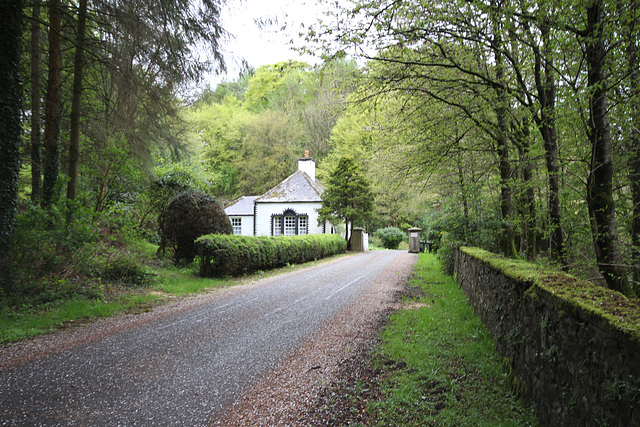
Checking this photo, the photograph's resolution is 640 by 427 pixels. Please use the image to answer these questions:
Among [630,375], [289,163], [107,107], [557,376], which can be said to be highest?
[289,163]

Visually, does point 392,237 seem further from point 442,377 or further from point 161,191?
point 442,377

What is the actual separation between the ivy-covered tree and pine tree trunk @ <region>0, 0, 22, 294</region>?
18048 mm

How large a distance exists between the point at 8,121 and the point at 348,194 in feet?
61.0

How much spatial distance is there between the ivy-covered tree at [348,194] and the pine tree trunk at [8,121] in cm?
1805

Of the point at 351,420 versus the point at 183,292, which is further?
the point at 183,292

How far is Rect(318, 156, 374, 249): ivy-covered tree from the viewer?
22828mm

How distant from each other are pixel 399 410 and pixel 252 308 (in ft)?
13.7

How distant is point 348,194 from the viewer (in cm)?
2323

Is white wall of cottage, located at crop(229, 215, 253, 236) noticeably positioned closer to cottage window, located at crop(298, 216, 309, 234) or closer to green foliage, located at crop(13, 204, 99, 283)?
cottage window, located at crop(298, 216, 309, 234)

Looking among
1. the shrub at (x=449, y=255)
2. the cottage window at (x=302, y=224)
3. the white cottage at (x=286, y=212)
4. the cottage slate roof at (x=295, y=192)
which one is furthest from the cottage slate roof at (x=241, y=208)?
the shrub at (x=449, y=255)

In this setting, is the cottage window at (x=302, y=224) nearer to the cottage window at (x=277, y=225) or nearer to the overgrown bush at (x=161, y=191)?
the cottage window at (x=277, y=225)

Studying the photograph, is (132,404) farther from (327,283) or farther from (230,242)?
(230,242)

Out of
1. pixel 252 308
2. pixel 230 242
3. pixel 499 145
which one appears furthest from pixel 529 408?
pixel 230 242

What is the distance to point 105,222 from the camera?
30.9ft
